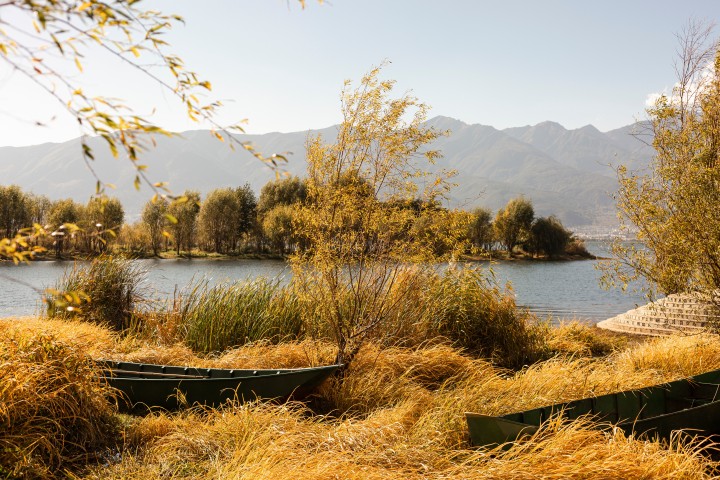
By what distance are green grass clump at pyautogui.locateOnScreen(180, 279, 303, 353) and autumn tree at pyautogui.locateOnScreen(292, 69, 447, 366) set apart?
217 centimetres

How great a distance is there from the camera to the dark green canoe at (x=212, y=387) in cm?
686

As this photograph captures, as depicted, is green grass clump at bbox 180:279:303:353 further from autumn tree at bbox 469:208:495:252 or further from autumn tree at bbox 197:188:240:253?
autumn tree at bbox 469:208:495:252

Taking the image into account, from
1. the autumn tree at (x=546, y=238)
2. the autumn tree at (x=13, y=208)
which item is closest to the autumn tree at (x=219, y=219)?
the autumn tree at (x=13, y=208)

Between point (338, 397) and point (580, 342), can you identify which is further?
point (580, 342)

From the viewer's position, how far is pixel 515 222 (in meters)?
66.9

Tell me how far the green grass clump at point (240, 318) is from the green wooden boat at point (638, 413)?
5241 mm

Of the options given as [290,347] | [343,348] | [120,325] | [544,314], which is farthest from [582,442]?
[544,314]

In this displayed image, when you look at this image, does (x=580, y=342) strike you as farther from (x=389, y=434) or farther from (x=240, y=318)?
(x=389, y=434)

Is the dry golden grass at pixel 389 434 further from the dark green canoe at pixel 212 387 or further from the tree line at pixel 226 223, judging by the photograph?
the tree line at pixel 226 223

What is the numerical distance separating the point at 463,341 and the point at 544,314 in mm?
16241

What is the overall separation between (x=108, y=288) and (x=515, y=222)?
59399 millimetres

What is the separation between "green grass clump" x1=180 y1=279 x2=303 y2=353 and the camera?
33.2ft

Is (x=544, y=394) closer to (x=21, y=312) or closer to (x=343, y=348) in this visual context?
(x=343, y=348)

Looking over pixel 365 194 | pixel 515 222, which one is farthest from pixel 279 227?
pixel 365 194
